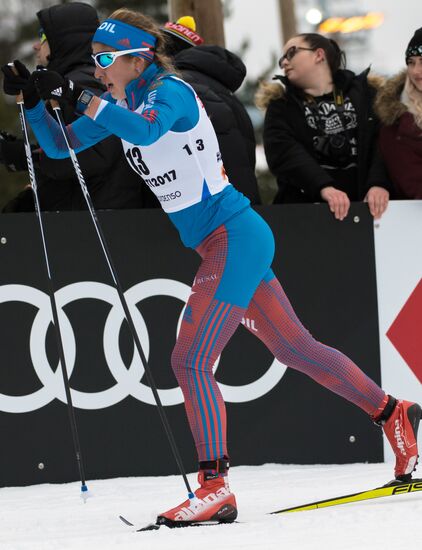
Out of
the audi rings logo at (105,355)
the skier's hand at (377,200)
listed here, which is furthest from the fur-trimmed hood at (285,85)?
the audi rings logo at (105,355)

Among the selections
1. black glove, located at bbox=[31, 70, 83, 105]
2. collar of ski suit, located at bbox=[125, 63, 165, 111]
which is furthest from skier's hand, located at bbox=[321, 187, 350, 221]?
black glove, located at bbox=[31, 70, 83, 105]

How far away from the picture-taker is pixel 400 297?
6.55 m

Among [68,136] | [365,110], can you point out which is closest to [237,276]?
[68,136]

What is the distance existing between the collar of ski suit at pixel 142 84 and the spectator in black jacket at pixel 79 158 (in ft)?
3.61

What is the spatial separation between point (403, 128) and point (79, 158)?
1783mm

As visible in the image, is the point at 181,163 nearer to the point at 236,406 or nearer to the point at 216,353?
the point at 216,353

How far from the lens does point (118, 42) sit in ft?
16.2

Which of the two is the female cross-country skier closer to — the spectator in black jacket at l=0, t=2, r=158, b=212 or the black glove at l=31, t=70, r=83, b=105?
the black glove at l=31, t=70, r=83, b=105

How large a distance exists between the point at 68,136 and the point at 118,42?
1.74ft

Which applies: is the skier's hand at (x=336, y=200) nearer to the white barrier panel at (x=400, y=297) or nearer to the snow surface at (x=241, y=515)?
the white barrier panel at (x=400, y=297)

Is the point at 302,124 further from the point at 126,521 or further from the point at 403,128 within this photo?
the point at 126,521

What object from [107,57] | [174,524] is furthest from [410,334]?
[107,57]

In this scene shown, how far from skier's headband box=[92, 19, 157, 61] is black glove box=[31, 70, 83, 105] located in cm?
28

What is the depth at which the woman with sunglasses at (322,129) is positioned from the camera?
6.53 metres
